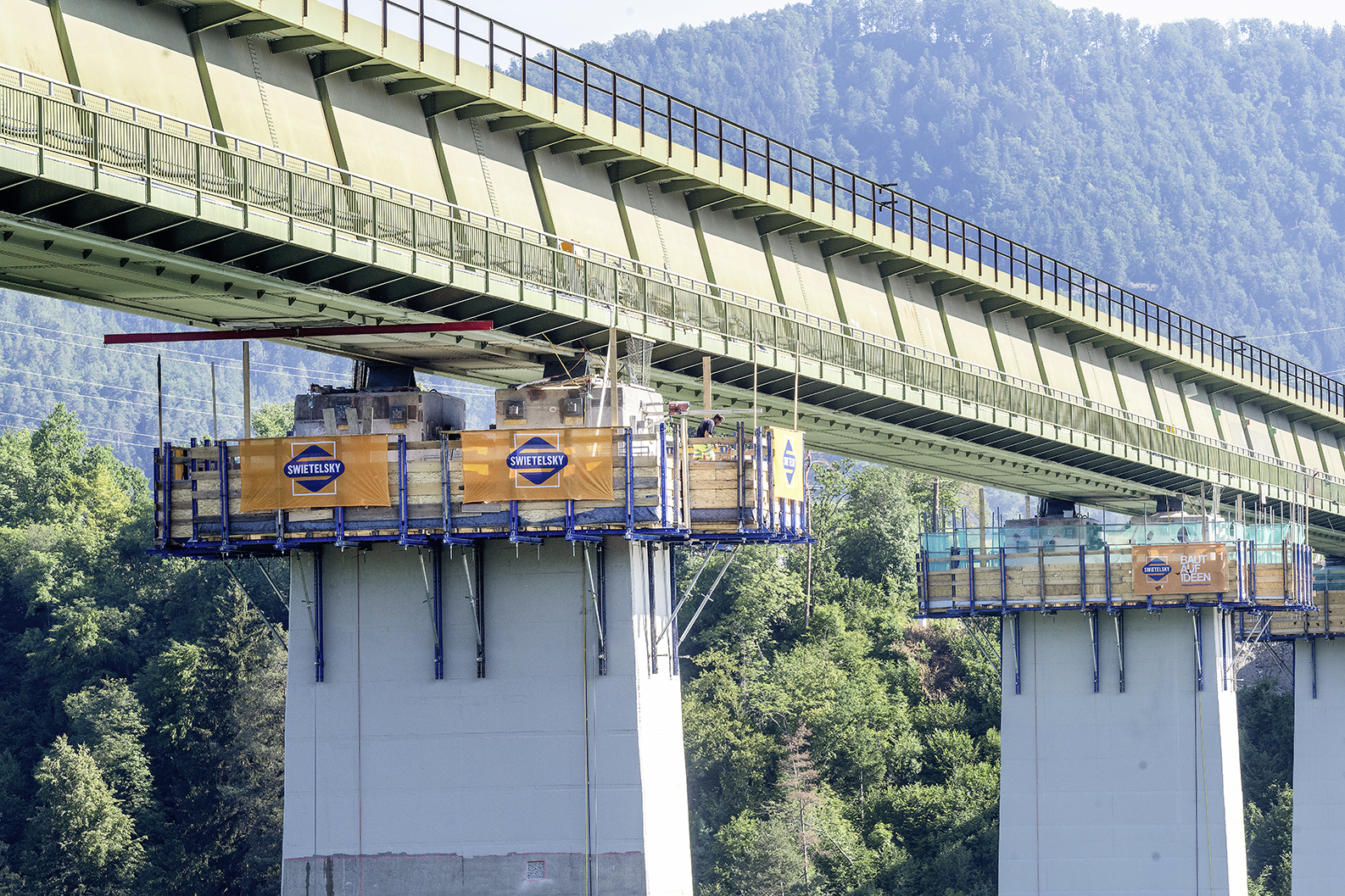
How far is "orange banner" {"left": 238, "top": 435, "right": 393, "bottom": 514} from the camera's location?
3275 cm

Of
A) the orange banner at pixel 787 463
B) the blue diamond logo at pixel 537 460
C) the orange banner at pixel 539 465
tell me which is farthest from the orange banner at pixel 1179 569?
the blue diamond logo at pixel 537 460

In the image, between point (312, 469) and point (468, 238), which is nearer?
point (468, 238)

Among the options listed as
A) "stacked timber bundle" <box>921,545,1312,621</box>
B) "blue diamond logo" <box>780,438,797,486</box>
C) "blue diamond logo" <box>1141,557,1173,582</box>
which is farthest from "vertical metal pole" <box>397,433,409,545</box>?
"blue diamond logo" <box>1141,557,1173,582</box>

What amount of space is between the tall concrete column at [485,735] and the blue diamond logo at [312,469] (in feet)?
7.78

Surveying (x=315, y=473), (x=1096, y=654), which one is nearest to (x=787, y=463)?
(x=315, y=473)

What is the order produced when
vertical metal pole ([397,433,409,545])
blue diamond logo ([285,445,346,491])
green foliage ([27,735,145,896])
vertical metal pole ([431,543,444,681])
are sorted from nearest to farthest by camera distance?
vertical metal pole ([397,433,409,545]), blue diamond logo ([285,445,346,491]), vertical metal pole ([431,543,444,681]), green foliage ([27,735,145,896])

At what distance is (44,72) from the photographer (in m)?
26.2

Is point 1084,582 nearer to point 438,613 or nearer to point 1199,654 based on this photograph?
point 1199,654

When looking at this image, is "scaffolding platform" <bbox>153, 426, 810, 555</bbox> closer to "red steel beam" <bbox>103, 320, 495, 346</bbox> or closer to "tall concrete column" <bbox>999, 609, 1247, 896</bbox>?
"red steel beam" <bbox>103, 320, 495, 346</bbox>

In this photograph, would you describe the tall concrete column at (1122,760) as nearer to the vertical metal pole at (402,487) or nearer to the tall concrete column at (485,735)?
the tall concrete column at (485,735)

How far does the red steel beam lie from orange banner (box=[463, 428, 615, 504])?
1.93 meters

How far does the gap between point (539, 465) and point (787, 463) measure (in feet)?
17.0

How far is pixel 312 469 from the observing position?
32.9m

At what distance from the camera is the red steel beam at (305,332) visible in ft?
106
